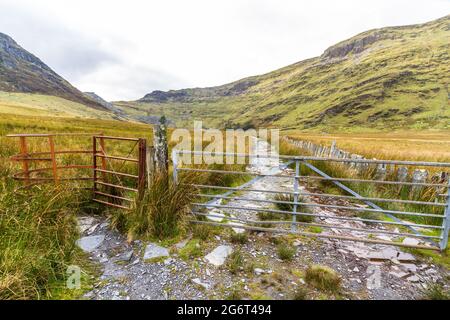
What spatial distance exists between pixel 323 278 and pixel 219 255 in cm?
164

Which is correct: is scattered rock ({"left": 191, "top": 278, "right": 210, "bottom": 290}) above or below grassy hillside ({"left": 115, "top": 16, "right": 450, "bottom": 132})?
below

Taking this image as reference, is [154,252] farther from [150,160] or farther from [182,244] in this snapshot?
[150,160]

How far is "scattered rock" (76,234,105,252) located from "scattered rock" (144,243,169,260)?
98 centimetres

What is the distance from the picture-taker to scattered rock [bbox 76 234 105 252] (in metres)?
4.15

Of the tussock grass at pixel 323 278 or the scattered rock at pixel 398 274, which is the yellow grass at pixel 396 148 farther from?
the tussock grass at pixel 323 278

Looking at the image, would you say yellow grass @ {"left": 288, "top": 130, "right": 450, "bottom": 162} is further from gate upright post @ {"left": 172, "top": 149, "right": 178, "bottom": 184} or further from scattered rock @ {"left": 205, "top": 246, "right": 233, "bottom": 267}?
gate upright post @ {"left": 172, "top": 149, "right": 178, "bottom": 184}

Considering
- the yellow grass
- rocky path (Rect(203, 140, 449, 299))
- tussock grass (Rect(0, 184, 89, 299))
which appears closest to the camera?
tussock grass (Rect(0, 184, 89, 299))

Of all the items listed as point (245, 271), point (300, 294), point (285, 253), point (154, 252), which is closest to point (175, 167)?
point (154, 252)

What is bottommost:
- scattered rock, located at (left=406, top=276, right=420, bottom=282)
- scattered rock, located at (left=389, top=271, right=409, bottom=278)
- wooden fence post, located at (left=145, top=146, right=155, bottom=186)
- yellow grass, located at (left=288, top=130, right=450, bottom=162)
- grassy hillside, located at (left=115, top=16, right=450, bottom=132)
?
scattered rock, located at (left=406, top=276, right=420, bottom=282)

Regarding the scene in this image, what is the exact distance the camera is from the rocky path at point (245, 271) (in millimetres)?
3172

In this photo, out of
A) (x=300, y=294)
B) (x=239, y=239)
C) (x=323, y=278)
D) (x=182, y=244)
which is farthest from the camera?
(x=239, y=239)

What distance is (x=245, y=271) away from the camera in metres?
3.54

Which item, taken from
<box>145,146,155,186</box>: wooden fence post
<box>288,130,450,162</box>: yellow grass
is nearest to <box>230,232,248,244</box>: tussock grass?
<box>145,146,155,186</box>: wooden fence post

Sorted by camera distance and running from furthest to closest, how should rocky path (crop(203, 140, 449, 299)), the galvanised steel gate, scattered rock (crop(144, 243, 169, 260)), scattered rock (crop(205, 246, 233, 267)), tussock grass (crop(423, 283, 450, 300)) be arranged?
the galvanised steel gate
scattered rock (crop(144, 243, 169, 260))
scattered rock (crop(205, 246, 233, 267))
rocky path (crop(203, 140, 449, 299))
tussock grass (crop(423, 283, 450, 300))
